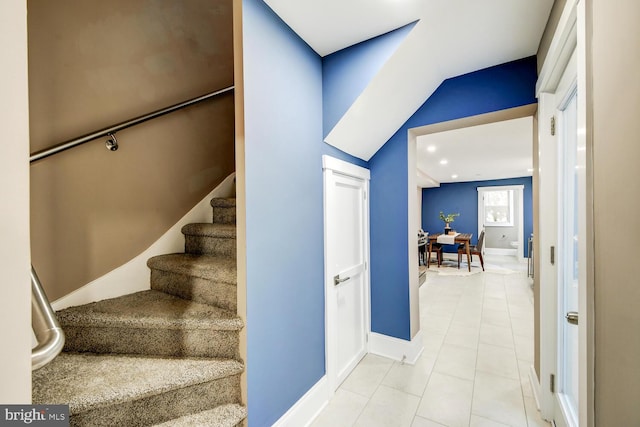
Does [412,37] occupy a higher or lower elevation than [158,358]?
higher

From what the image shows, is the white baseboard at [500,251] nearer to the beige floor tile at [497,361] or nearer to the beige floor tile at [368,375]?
the beige floor tile at [497,361]

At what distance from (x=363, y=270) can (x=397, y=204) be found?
721 mm

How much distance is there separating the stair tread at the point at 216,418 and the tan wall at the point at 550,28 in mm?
2520

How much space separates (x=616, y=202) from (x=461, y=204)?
8636mm

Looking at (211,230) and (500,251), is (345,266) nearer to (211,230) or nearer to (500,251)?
(211,230)

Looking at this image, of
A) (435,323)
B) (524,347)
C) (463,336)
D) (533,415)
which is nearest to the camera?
(533,415)

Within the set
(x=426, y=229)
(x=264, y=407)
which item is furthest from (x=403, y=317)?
(x=426, y=229)

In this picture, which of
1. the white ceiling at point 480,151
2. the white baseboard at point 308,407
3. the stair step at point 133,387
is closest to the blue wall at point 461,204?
the white ceiling at point 480,151

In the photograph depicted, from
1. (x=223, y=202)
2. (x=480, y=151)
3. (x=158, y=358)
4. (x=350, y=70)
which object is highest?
(x=480, y=151)

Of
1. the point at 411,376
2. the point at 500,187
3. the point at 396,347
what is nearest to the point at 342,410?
the point at 411,376

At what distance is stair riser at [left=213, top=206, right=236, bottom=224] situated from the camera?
6.86 feet

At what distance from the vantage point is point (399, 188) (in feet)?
7.80

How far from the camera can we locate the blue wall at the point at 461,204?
301 inches

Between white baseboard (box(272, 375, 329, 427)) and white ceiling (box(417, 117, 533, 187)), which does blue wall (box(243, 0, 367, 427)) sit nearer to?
white baseboard (box(272, 375, 329, 427))
